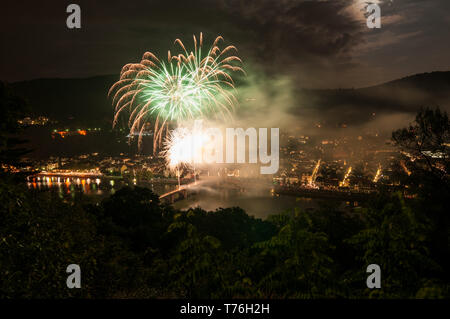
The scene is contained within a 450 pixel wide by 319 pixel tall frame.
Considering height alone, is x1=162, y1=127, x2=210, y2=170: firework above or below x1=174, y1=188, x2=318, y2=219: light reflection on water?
above

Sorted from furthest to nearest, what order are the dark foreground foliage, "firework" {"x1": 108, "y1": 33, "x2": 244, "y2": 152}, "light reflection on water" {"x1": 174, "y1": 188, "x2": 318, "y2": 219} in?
1. "light reflection on water" {"x1": 174, "y1": 188, "x2": 318, "y2": 219}
2. "firework" {"x1": 108, "y1": 33, "x2": 244, "y2": 152}
3. the dark foreground foliage

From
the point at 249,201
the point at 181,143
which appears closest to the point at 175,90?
the point at 181,143

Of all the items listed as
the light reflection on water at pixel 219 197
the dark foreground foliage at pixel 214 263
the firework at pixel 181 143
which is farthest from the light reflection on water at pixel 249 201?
the dark foreground foliage at pixel 214 263

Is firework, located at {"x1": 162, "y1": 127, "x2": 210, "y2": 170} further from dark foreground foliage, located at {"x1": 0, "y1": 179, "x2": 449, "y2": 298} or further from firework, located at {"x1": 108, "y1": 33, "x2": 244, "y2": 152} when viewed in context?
dark foreground foliage, located at {"x1": 0, "y1": 179, "x2": 449, "y2": 298}

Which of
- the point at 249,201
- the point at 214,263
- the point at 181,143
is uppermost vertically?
the point at 181,143

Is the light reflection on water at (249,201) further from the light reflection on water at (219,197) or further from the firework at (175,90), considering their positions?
the firework at (175,90)

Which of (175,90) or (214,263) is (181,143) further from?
(214,263)

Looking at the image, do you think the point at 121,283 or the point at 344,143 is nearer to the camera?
the point at 121,283

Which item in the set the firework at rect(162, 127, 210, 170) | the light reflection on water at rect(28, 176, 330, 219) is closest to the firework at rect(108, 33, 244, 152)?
the firework at rect(162, 127, 210, 170)
